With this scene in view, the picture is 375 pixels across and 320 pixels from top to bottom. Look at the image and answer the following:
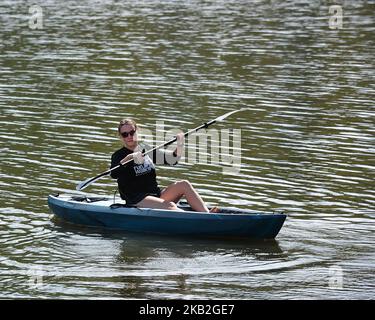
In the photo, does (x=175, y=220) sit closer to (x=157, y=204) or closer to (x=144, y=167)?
(x=157, y=204)

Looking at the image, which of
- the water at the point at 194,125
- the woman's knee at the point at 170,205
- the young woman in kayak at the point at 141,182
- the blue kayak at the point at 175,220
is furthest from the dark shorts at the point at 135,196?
the water at the point at 194,125

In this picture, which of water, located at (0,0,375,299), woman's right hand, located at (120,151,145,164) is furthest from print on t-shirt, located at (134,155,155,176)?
water, located at (0,0,375,299)

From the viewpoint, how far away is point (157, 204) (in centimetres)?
1578

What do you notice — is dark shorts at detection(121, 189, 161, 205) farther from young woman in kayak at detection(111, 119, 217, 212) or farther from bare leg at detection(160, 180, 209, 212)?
bare leg at detection(160, 180, 209, 212)

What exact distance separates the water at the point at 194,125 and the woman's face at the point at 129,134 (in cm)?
138

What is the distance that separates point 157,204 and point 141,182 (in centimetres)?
42

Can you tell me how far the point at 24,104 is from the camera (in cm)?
2570

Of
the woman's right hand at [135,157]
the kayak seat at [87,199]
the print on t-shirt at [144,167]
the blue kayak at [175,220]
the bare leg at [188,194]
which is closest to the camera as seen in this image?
A: the blue kayak at [175,220]

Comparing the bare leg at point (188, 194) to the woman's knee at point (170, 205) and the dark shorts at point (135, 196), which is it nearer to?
the woman's knee at point (170, 205)

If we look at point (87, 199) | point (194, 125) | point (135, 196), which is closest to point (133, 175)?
point (135, 196)

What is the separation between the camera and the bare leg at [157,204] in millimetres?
15758
